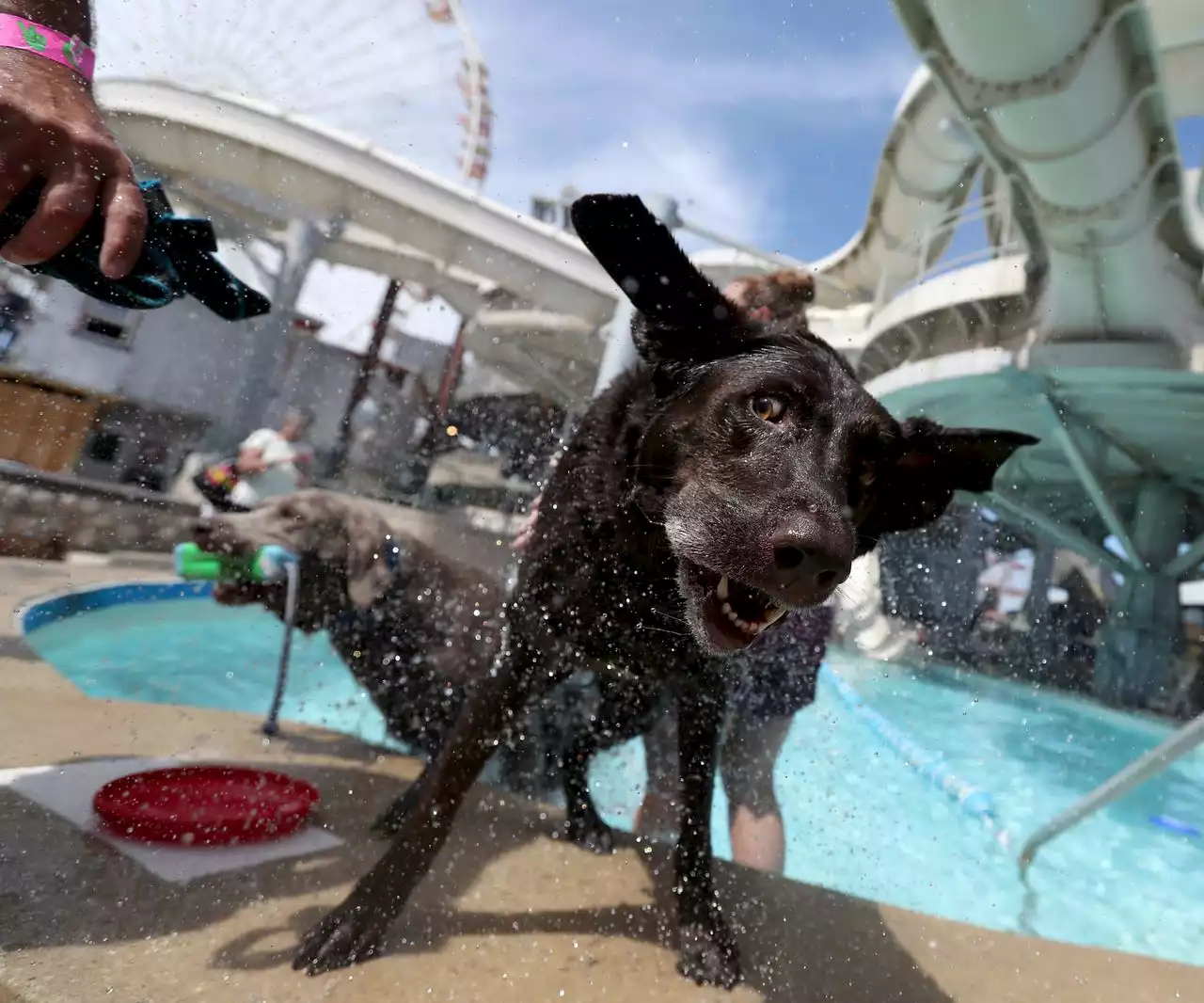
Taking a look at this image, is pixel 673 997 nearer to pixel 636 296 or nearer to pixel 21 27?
pixel 636 296

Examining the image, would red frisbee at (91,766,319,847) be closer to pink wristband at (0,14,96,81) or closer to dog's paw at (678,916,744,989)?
dog's paw at (678,916,744,989)

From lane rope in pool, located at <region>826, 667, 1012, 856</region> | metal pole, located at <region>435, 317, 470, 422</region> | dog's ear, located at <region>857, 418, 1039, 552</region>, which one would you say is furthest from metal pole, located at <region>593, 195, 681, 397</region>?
metal pole, located at <region>435, 317, 470, 422</region>

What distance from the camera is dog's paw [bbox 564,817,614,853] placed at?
102 inches

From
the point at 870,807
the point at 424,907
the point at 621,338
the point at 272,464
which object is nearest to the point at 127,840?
the point at 424,907

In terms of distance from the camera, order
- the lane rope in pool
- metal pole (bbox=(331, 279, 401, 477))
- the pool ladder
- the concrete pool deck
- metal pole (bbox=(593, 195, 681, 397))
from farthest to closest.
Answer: the lane rope in pool, metal pole (bbox=(331, 279, 401, 477)), metal pole (bbox=(593, 195, 681, 397)), the pool ladder, the concrete pool deck

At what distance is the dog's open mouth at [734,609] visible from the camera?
66.9 inches

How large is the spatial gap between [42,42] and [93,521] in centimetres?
295

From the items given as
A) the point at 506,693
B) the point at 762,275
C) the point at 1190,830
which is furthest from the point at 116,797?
the point at 1190,830

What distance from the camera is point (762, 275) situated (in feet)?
10.4

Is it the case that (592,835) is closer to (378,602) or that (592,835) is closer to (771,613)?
(771,613)

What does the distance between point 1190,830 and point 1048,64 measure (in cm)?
728

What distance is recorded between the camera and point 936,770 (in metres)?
7.74

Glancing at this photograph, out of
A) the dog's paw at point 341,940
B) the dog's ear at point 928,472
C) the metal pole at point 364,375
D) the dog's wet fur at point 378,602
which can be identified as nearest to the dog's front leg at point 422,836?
the dog's paw at point 341,940

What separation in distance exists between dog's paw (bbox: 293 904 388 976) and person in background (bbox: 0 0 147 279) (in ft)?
4.86
